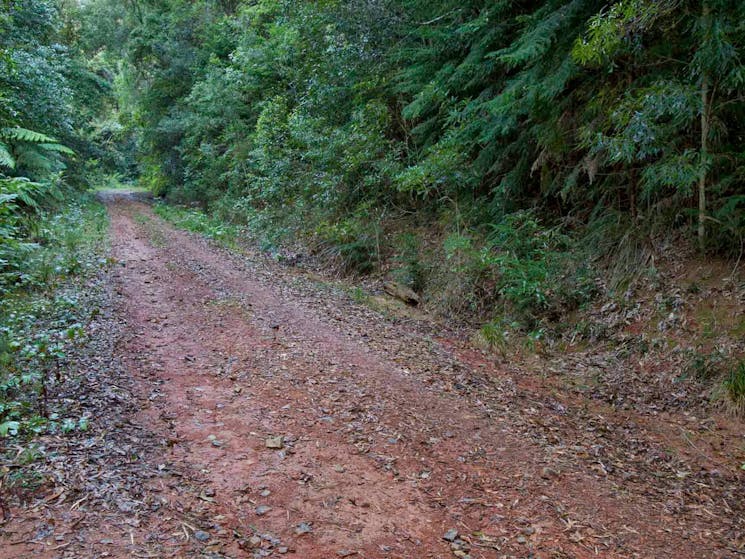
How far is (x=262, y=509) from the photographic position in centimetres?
349

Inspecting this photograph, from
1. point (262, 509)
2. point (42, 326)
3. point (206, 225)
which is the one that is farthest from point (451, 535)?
point (206, 225)

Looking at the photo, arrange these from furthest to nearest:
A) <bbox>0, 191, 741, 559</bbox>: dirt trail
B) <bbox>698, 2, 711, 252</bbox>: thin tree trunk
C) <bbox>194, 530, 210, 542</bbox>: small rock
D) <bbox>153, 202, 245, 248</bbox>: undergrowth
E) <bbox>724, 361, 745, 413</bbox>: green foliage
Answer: <bbox>153, 202, 245, 248</bbox>: undergrowth
<bbox>698, 2, 711, 252</bbox>: thin tree trunk
<bbox>724, 361, 745, 413</bbox>: green foliage
<bbox>0, 191, 741, 559</bbox>: dirt trail
<bbox>194, 530, 210, 542</bbox>: small rock

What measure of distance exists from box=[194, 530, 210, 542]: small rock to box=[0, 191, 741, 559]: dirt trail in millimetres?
10

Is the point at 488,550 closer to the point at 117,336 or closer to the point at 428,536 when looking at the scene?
the point at 428,536

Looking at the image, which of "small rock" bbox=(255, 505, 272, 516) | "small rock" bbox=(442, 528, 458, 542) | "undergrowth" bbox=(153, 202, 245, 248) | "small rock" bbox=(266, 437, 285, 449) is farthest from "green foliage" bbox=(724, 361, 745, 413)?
"undergrowth" bbox=(153, 202, 245, 248)

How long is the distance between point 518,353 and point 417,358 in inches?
67.7

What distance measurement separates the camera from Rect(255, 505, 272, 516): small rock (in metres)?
3.44

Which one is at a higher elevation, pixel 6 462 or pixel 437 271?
pixel 437 271

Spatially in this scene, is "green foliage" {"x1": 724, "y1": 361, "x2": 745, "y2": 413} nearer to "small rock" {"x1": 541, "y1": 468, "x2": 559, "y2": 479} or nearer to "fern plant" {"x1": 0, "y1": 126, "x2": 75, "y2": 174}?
"small rock" {"x1": 541, "y1": 468, "x2": 559, "y2": 479}

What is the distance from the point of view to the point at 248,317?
7770 mm

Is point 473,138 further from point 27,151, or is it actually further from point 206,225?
point 27,151

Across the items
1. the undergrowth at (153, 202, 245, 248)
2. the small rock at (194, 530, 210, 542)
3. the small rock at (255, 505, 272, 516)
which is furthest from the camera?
the undergrowth at (153, 202, 245, 248)

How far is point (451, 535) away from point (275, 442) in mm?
1641

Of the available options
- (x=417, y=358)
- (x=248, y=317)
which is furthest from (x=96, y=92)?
(x=417, y=358)
